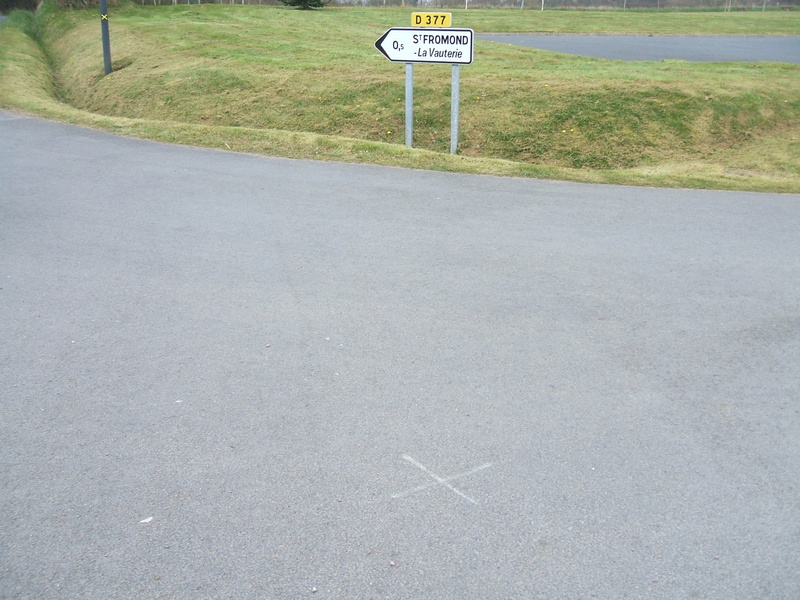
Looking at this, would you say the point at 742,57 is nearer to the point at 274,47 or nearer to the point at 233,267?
the point at 274,47

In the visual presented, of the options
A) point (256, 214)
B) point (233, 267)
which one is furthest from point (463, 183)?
point (233, 267)

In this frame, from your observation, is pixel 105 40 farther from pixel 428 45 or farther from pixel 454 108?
pixel 454 108

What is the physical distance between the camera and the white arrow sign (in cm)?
1154

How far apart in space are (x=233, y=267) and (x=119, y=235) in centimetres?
163

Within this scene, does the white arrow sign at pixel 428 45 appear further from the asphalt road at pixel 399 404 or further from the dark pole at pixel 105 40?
the dark pole at pixel 105 40

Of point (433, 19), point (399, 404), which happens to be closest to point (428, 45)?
point (433, 19)

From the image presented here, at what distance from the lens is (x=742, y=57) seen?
79.7ft

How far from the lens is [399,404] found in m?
4.70

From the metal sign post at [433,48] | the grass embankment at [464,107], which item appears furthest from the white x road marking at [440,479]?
the metal sign post at [433,48]

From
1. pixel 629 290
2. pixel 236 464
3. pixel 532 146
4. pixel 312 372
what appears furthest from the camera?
pixel 532 146

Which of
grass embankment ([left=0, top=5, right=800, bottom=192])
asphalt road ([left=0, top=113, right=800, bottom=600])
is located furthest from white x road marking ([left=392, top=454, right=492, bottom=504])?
grass embankment ([left=0, top=5, right=800, bottom=192])

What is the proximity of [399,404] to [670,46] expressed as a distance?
28067mm

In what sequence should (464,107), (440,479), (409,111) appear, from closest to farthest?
(440,479)
(409,111)
(464,107)

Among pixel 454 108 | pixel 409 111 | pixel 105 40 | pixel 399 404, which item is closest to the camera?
pixel 399 404
